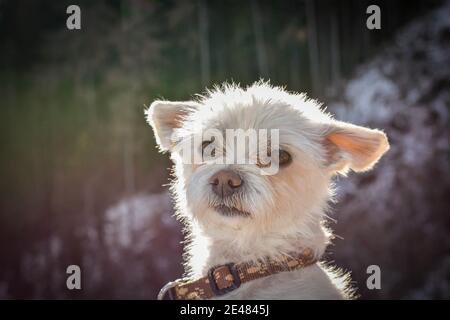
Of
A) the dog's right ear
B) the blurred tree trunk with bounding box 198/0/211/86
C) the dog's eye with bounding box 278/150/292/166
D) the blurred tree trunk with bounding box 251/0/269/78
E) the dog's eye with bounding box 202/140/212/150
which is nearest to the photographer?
the dog's eye with bounding box 278/150/292/166

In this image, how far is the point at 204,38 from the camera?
11125mm

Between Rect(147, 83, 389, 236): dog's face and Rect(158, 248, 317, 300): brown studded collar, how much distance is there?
232mm

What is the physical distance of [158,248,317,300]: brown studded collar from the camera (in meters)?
3.40

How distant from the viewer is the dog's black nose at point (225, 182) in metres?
3.43

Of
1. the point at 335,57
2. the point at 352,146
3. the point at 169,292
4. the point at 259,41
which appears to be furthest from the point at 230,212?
the point at 335,57

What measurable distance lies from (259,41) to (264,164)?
7.58 meters

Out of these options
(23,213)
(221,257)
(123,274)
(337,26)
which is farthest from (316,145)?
(23,213)

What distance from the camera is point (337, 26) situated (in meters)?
10.4

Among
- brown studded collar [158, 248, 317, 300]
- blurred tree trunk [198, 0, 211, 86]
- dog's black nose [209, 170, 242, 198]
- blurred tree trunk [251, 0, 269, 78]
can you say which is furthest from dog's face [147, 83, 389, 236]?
blurred tree trunk [198, 0, 211, 86]

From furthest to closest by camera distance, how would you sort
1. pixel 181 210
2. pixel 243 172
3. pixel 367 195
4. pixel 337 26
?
pixel 367 195, pixel 337 26, pixel 181 210, pixel 243 172

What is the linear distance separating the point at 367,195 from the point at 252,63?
3570 mm

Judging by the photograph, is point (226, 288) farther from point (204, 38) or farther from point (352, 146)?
point (204, 38)

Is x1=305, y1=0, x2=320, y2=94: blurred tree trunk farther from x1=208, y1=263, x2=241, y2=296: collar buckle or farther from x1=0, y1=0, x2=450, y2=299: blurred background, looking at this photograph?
x1=208, y1=263, x2=241, y2=296: collar buckle

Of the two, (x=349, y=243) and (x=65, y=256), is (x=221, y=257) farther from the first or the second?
(x=65, y=256)
